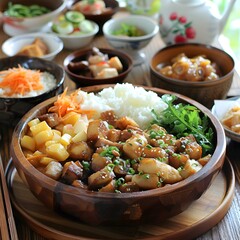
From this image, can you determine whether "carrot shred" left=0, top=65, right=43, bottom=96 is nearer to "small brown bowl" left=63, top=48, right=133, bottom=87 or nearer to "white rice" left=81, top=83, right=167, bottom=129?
"small brown bowl" left=63, top=48, right=133, bottom=87

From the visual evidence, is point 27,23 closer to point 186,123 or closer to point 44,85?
point 44,85

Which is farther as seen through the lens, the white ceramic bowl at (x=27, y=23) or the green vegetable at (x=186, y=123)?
the white ceramic bowl at (x=27, y=23)

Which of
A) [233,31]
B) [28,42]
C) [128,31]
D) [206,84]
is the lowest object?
[233,31]

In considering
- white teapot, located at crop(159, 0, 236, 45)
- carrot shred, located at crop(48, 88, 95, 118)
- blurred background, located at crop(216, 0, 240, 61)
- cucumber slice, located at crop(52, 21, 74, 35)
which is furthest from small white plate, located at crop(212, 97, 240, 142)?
blurred background, located at crop(216, 0, 240, 61)

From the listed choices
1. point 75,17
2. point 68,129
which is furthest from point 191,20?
point 68,129

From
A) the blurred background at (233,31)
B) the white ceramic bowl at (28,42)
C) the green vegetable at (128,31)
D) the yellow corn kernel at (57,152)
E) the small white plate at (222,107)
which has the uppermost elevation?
the yellow corn kernel at (57,152)

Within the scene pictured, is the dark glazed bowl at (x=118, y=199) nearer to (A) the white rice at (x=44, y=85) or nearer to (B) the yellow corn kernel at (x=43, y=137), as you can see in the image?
(B) the yellow corn kernel at (x=43, y=137)

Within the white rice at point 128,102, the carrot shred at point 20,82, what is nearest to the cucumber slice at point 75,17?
the carrot shred at point 20,82
